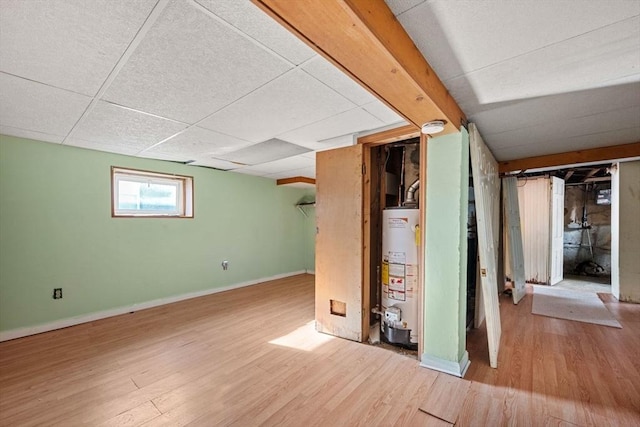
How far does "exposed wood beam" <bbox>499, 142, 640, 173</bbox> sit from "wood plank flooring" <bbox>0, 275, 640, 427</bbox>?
6.53 ft

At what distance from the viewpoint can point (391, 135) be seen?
2.43 m

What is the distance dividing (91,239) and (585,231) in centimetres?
937

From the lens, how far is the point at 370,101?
1.90 meters

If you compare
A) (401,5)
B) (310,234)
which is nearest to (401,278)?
(401,5)

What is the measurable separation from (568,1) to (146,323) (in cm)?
429

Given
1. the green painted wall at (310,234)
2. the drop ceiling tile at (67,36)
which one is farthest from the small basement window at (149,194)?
the green painted wall at (310,234)

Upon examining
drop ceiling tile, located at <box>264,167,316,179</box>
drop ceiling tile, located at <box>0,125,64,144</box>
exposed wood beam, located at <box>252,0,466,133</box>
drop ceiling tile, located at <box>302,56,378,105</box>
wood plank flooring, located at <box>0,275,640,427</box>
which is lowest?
wood plank flooring, located at <box>0,275,640,427</box>

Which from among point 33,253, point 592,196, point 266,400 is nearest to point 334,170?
point 266,400

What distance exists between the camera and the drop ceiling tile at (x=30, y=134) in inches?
97.4

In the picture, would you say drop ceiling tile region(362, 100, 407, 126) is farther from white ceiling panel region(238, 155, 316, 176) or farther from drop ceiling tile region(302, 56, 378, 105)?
white ceiling panel region(238, 155, 316, 176)

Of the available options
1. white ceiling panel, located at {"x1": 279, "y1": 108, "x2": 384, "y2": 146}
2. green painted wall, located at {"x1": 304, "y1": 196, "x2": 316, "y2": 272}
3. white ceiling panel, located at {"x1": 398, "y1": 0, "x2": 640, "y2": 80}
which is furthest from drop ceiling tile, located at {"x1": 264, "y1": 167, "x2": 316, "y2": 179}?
white ceiling panel, located at {"x1": 398, "y1": 0, "x2": 640, "y2": 80}

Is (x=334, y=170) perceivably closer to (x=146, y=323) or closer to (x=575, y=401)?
(x=575, y=401)

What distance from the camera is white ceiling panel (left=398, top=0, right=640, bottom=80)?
1.02 m

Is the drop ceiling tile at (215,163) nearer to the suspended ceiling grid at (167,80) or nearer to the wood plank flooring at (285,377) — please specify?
the suspended ceiling grid at (167,80)
